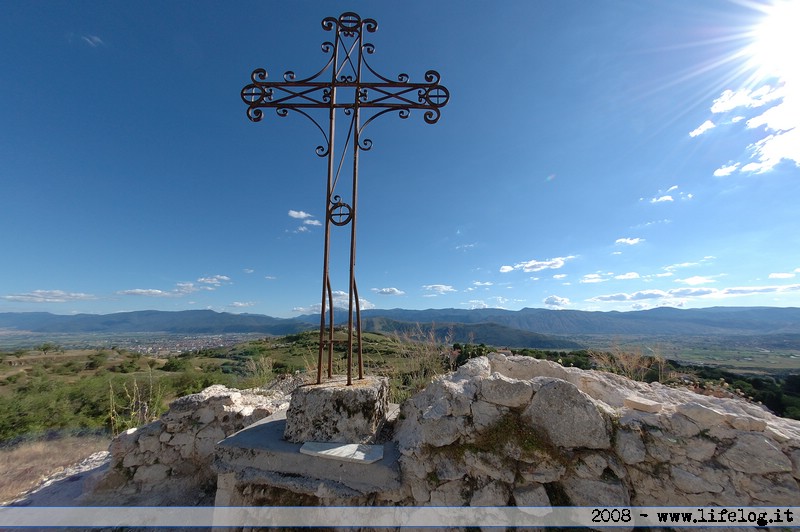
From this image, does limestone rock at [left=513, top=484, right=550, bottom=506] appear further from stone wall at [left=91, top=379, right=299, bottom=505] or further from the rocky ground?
the rocky ground

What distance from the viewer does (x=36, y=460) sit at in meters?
6.58

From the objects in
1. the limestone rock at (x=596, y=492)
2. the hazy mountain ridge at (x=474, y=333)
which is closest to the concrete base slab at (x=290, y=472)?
the limestone rock at (x=596, y=492)

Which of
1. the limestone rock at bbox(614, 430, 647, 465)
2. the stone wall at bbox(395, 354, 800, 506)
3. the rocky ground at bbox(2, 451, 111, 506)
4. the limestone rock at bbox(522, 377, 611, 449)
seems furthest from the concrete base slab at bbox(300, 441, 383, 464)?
the rocky ground at bbox(2, 451, 111, 506)

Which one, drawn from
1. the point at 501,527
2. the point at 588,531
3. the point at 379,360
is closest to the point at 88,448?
the point at 379,360

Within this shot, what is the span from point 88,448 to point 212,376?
960cm

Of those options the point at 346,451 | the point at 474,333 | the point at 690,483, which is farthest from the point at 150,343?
the point at 690,483

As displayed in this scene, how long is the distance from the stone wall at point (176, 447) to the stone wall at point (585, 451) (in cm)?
301

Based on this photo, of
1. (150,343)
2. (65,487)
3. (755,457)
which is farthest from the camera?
(150,343)

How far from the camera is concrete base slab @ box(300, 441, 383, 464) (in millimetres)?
2615

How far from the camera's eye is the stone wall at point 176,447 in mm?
4438

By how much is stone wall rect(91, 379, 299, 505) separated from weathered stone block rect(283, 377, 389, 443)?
75.3 inches

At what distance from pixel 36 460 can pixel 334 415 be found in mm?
8466

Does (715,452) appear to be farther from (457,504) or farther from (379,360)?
(379,360)

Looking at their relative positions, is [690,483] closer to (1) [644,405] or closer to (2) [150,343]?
(1) [644,405]
